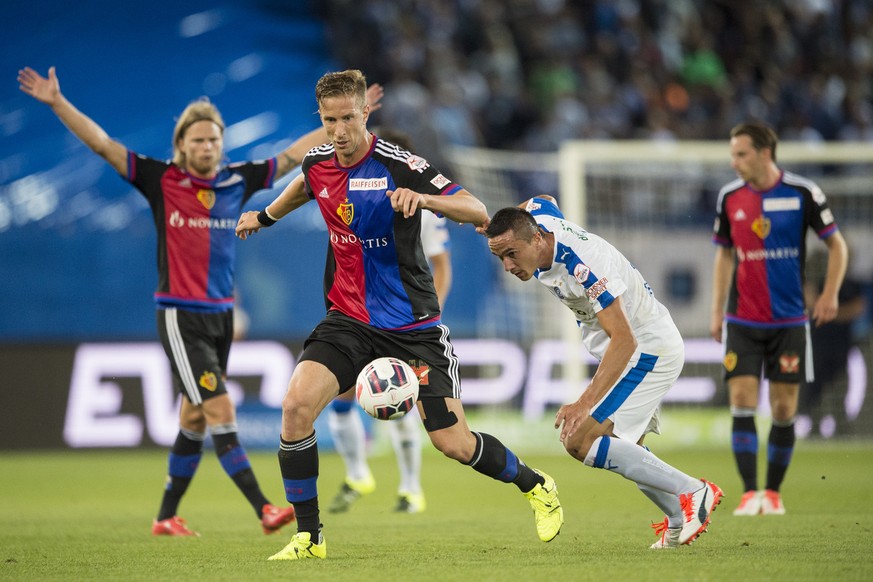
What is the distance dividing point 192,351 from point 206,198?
0.96 m

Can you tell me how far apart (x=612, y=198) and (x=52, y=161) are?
8.12 meters

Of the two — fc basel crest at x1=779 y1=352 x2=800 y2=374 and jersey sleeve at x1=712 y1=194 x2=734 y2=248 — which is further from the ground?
jersey sleeve at x1=712 y1=194 x2=734 y2=248

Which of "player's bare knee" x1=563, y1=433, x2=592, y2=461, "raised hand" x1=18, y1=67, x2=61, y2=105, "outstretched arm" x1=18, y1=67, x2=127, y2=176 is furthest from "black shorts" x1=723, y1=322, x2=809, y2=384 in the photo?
"raised hand" x1=18, y1=67, x2=61, y2=105

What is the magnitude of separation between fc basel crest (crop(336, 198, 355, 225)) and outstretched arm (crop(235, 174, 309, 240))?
0.95 ft

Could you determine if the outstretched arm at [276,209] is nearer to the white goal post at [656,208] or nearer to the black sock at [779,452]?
the black sock at [779,452]

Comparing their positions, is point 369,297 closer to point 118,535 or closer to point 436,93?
point 118,535

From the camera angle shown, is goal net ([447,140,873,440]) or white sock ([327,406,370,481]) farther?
goal net ([447,140,873,440])

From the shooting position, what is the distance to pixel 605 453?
235 inches

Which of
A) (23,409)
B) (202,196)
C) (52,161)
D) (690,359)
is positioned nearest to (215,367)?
(202,196)

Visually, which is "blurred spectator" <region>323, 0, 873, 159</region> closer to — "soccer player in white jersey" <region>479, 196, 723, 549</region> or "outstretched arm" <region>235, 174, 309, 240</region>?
"outstretched arm" <region>235, 174, 309, 240</region>

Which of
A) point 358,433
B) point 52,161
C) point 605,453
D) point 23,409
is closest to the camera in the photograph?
point 605,453

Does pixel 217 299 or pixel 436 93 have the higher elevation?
pixel 436 93

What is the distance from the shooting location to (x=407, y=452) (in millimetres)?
8922

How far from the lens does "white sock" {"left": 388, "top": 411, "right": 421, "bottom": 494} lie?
887 centimetres
